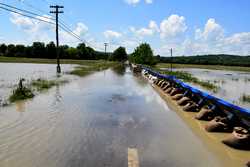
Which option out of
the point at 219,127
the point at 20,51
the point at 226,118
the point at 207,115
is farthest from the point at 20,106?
the point at 20,51

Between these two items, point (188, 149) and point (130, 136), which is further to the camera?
point (130, 136)

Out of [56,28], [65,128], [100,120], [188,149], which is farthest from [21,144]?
[56,28]

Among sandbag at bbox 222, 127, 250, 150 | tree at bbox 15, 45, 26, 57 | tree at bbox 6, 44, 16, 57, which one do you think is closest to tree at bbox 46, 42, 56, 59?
tree at bbox 15, 45, 26, 57

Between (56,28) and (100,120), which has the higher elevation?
(56,28)

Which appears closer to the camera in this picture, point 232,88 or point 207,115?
point 207,115

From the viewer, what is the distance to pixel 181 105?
1238 centimetres

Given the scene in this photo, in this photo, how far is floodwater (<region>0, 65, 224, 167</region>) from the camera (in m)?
5.13

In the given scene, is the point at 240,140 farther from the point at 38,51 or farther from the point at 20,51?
the point at 20,51

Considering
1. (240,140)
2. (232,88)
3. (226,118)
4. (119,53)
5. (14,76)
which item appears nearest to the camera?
(240,140)

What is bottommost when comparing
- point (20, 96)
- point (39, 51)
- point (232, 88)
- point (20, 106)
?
point (232, 88)

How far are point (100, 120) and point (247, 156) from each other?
454cm

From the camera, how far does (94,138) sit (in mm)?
6527

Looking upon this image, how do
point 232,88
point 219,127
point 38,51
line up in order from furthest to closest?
point 38,51
point 232,88
point 219,127

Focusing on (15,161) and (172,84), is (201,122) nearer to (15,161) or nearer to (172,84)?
(15,161)
